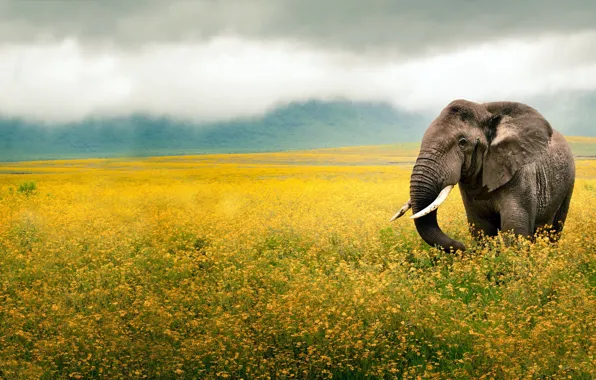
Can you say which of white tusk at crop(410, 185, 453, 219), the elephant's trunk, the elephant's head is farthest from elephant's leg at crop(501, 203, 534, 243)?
white tusk at crop(410, 185, 453, 219)

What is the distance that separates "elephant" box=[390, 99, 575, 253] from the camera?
10.9 m

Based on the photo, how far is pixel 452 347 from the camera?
768 cm

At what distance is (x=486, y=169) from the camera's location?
11562mm

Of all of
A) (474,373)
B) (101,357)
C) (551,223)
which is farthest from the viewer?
(551,223)

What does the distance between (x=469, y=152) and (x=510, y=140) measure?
36.1 inches

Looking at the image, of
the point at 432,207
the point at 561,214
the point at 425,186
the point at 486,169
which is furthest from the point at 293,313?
the point at 561,214

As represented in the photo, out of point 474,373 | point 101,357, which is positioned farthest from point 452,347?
point 101,357

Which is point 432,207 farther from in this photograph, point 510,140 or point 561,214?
point 561,214

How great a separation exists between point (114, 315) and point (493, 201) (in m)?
7.50

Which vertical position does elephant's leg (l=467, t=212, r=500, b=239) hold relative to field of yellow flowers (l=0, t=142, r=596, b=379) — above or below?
above

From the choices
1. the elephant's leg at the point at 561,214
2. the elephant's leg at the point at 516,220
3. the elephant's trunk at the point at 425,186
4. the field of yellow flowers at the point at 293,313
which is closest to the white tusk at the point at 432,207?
the elephant's trunk at the point at 425,186

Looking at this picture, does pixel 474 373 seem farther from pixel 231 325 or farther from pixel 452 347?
pixel 231 325

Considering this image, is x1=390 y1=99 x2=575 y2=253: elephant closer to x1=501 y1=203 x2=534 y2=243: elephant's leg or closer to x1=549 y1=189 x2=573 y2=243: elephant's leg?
x1=501 y1=203 x2=534 y2=243: elephant's leg

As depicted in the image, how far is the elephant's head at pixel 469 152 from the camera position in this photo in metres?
10.9
